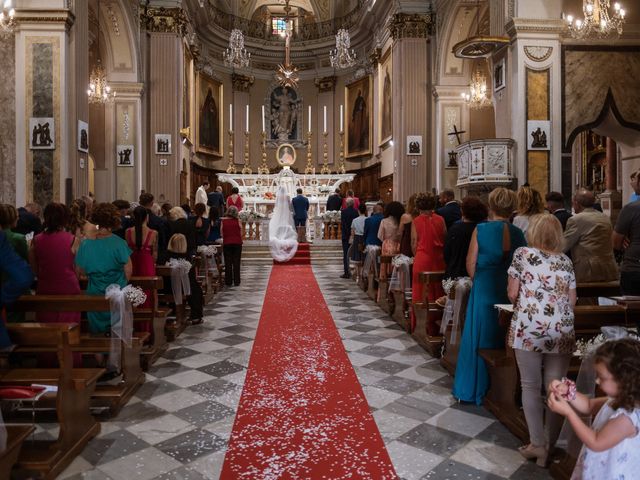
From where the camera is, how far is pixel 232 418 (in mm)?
3900

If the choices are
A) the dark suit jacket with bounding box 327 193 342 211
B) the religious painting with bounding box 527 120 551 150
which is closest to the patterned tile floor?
the religious painting with bounding box 527 120 551 150

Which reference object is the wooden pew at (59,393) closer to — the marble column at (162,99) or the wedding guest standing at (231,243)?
the wedding guest standing at (231,243)

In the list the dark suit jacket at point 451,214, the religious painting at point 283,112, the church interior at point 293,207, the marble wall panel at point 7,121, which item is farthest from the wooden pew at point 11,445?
the religious painting at point 283,112

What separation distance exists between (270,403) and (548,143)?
8188 mm

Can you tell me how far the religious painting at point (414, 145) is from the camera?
645 inches

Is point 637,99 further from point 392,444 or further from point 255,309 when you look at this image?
point 392,444

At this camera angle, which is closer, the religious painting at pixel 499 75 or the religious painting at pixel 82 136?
the religious painting at pixel 82 136

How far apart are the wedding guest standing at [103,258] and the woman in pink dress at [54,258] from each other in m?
0.12

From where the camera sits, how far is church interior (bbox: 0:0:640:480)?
3398 mm

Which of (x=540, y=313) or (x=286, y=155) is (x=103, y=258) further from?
(x=286, y=155)

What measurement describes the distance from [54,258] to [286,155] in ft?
60.4

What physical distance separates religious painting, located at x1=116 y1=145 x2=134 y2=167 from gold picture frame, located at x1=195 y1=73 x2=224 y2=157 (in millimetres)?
5560

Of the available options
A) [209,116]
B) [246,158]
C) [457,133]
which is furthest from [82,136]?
[246,158]

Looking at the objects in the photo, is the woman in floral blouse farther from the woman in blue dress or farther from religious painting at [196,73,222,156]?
religious painting at [196,73,222,156]
